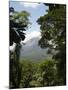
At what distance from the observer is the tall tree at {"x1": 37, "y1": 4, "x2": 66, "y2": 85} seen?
7.32ft

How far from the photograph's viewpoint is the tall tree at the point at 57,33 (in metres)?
2.23

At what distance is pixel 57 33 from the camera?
226 centimetres

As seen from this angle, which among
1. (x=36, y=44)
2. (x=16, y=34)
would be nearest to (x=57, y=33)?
(x=36, y=44)

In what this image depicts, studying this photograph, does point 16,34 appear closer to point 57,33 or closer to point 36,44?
point 36,44

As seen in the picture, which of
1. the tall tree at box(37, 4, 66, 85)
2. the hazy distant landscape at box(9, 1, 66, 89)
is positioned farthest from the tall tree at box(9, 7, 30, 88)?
the tall tree at box(37, 4, 66, 85)

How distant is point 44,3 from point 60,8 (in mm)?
168

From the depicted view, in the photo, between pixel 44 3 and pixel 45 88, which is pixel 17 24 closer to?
pixel 44 3

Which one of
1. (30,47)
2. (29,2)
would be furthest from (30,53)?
(29,2)

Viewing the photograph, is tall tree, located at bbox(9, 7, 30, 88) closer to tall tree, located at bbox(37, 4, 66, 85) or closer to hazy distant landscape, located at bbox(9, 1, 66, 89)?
hazy distant landscape, located at bbox(9, 1, 66, 89)

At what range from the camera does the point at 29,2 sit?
218 cm

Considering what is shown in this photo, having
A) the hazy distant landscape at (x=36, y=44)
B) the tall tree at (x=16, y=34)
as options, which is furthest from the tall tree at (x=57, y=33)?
the tall tree at (x=16, y=34)

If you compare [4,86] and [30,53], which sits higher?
[30,53]

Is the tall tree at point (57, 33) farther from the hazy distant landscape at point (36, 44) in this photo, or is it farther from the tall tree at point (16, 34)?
the tall tree at point (16, 34)

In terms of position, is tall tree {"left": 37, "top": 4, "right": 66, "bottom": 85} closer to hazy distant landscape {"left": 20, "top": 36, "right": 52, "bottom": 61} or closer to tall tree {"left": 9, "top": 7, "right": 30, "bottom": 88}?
hazy distant landscape {"left": 20, "top": 36, "right": 52, "bottom": 61}
